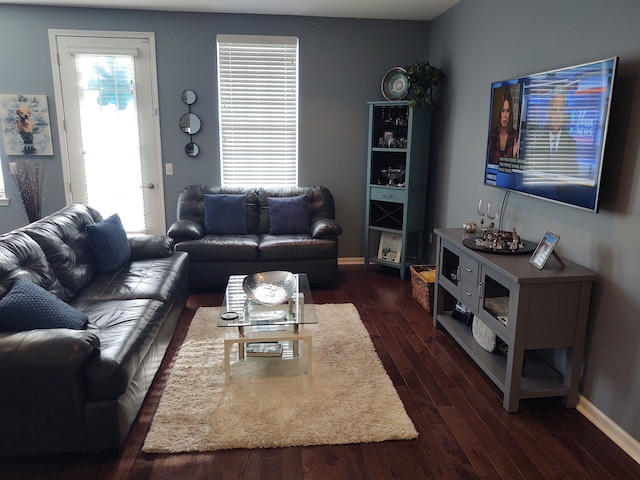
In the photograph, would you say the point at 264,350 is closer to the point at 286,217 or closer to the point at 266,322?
the point at 266,322

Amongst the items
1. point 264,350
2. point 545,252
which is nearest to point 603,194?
point 545,252

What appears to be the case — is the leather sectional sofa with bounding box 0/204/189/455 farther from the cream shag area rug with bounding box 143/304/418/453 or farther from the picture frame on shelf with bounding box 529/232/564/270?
the picture frame on shelf with bounding box 529/232/564/270

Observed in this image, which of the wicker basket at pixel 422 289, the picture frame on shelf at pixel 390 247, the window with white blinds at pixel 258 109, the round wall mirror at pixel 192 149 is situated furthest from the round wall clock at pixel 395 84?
the round wall mirror at pixel 192 149

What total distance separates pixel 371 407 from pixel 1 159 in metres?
4.59

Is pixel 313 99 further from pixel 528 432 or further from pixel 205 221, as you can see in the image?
pixel 528 432

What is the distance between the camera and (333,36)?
5000mm

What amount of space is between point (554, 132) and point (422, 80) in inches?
80.9

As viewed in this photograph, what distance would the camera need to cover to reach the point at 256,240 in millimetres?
4637

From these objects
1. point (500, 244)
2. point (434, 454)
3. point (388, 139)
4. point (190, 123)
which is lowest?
point (434, 454)

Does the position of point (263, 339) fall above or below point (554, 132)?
below

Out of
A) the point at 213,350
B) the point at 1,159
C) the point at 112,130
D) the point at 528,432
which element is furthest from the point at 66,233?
the point at 528,432

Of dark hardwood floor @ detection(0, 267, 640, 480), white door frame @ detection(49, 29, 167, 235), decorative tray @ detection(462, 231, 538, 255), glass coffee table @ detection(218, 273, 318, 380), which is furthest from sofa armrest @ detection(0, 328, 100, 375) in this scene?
white door frame @ detection(49, 29, 167, 235)

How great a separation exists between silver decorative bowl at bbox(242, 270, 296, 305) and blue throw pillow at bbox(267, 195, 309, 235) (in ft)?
4.83

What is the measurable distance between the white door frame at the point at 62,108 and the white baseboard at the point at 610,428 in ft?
13.9
